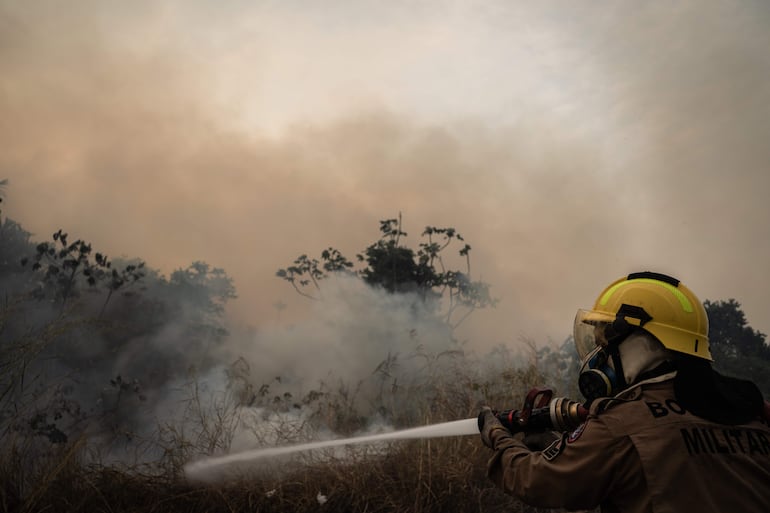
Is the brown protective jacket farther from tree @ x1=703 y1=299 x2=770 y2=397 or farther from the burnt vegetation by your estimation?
tree @ x1=703 y1=299 x2=770 y2=397

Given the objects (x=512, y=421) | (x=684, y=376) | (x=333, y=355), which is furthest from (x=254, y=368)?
(x=684, y=376)

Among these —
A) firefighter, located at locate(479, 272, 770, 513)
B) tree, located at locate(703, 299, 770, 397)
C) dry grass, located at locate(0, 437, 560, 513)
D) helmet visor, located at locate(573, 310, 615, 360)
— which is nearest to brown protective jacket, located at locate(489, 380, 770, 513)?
firefighter, located at locate(479, 272, 770, 513)

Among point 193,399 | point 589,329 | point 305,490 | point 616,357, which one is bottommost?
point 305,490

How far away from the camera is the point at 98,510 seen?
3.25 meters

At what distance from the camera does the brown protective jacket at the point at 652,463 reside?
1597mm

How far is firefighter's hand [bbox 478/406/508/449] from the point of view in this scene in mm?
2288

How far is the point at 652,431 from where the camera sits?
5.51 feet

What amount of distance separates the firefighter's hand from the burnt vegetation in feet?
4.78

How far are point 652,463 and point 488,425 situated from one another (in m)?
0.83

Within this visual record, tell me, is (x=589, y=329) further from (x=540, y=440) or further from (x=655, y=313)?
(x=540, y=440)

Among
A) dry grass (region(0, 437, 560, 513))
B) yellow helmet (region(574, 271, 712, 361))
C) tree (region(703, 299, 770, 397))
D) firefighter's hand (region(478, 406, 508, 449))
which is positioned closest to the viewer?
yellow helmet (region(574, 271, 712, 361))

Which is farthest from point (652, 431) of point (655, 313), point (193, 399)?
point (193, 399)

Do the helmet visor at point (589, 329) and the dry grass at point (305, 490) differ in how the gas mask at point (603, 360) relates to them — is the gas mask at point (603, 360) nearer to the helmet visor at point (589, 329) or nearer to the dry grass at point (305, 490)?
the helmet visor at point (589, 329)

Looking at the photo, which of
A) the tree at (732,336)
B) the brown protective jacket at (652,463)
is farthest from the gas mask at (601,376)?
the tree at (732,336)
